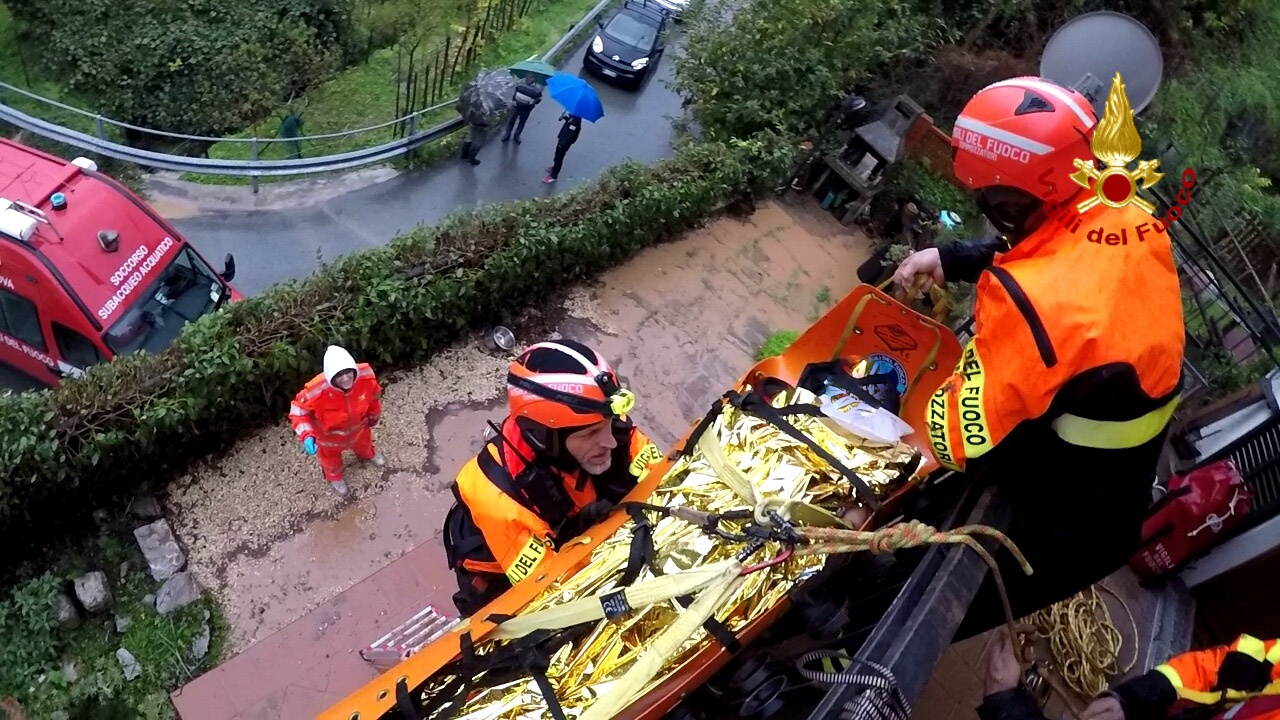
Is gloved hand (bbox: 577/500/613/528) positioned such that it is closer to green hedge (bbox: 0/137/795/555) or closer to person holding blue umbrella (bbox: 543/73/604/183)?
green hedge (bbox: 0/137/795/555)

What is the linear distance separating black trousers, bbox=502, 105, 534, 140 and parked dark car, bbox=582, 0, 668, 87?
2684mm

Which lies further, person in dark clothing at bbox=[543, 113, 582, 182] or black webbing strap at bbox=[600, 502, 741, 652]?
person in dark clothing at bbox=[543, 113, 582, 182]

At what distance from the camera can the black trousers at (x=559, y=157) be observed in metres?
11.5

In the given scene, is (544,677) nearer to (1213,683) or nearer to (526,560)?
(526,560)

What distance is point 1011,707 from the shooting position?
2.38m

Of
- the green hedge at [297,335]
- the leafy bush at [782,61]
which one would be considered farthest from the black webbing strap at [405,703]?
the leafy bush at [782,61]

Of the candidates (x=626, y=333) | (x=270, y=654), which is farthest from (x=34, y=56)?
(x=270, y=654)

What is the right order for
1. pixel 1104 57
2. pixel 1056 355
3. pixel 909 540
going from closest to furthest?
pixel 909 540 < pixel 1056 355 < pixel 1104 57

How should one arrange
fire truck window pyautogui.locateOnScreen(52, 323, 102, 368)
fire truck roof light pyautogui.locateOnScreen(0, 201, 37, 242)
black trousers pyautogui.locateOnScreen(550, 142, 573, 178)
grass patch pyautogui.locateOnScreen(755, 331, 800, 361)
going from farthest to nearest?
black trousers pyautogui.locateOnScreen(550, 142, 573, 178), grass patch pyautogui.locateOnScreen(755, 331, 800, 361), fire truck window pyautogui.locateOnScreen(52, 323, 102, 368), fire truck roof light pyautogui.locateOnScreen(0, 201, 37, 242)

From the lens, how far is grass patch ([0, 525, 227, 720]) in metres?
4.71

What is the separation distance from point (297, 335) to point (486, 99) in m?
6.75

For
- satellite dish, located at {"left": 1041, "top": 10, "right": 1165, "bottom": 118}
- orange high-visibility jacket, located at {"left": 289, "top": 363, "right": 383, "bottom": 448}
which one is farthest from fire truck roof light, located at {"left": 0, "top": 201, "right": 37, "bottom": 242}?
satellite dish, located at {"left": 1041, "top": 10, "right": 1165, "bottom": 118}

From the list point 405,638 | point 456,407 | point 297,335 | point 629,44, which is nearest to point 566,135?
point 629,44

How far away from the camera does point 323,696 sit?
4.64m
